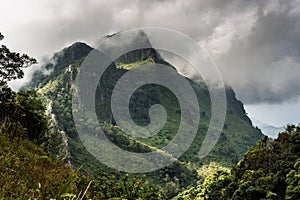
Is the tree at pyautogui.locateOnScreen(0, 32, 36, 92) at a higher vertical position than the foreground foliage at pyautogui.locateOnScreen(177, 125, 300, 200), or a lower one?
lower

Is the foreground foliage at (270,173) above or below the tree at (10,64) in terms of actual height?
above

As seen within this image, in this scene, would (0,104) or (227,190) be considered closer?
(0,104)

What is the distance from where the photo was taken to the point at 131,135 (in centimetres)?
19788

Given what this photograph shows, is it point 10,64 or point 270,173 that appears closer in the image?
point 10,64

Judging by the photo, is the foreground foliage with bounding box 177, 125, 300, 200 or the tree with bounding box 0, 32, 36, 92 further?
the foreground foliage with bounding box 177, 125, 300, 200

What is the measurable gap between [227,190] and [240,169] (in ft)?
23.9

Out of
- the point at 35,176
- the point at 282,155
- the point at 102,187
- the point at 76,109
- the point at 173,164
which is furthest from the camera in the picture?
the point at 76,109

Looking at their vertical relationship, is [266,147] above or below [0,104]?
above

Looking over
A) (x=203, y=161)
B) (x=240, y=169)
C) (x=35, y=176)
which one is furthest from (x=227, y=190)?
(x=203, y=161)

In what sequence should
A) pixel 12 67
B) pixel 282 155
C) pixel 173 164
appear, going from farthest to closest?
pixel 173 164
pixel 282 155
pixel 12 67

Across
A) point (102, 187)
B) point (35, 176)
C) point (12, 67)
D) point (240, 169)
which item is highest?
point (240, 169)

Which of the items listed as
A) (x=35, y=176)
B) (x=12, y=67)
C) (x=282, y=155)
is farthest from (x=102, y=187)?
(x=282, y=155)

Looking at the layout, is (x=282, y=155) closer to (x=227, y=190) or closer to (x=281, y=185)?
(x=281, y=185)

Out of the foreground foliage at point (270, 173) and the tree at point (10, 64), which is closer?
the tree at point (10, 64)
